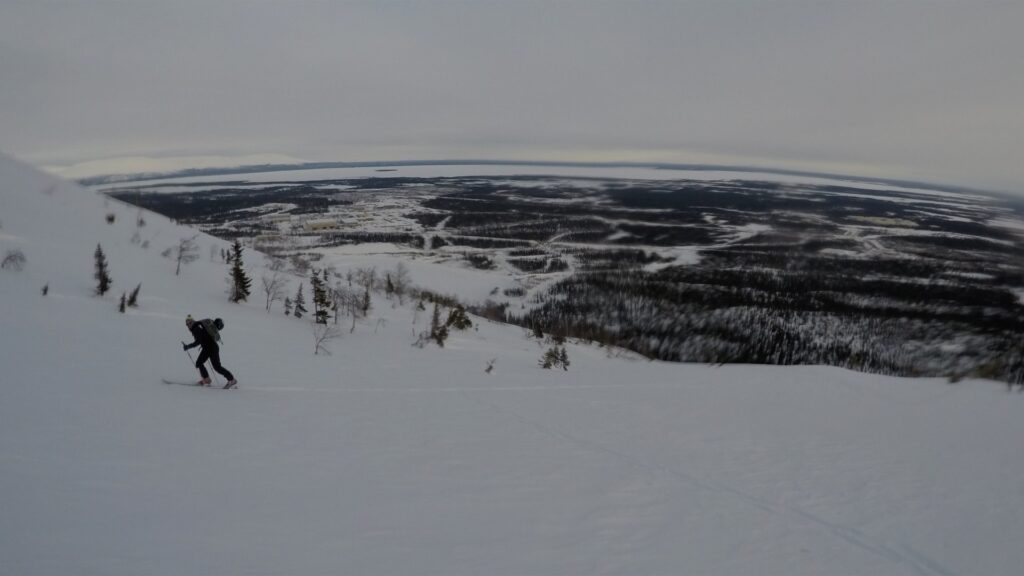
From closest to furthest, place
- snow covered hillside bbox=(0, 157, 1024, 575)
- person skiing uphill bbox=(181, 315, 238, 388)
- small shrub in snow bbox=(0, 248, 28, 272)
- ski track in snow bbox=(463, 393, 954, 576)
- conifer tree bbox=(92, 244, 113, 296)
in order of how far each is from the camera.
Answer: snow covered hillside bbox=(0, 157, 1024, 575)
ski track in snow bbox=(463, 393, 954, 576)
person skiing uphill bbox=(181, 315, 238, 388)
small shrub in snow bbox=(0, 248, 28, 272)
conifer tree bbox=(92, 244, 113, 296)

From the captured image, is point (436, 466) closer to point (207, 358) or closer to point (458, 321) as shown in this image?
point (207, 358)

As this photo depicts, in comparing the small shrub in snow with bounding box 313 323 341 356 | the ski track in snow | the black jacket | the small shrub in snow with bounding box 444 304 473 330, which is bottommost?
the small shrub in snow with bounding box 444 304 473 330

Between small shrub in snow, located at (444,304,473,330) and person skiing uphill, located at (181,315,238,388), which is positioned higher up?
person skiing uphill, located at (181,315,238,388)

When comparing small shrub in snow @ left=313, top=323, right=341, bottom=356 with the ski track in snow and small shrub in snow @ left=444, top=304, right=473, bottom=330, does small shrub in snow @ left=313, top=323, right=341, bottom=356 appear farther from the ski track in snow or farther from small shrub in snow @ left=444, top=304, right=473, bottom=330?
the ski track in snow

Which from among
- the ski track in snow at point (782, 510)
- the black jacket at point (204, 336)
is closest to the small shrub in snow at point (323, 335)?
the black jacket at point (204, 336)

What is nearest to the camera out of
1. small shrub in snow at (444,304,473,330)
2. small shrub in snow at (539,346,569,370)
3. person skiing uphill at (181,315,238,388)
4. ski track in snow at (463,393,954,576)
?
ski track in snow at (463,393,954,576)

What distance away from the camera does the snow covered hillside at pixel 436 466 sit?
12.5 feet

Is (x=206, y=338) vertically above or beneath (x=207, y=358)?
above

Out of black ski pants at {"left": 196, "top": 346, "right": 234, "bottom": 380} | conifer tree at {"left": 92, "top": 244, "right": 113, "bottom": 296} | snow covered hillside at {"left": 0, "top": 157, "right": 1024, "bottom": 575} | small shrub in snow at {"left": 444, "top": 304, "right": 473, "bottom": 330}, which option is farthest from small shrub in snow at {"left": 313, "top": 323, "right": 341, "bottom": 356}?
small shrub in snow at {"left": 444, "top": 304, "right": 473, "bottom": 330}

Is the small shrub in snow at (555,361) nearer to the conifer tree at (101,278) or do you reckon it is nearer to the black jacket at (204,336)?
the black jacket at (204,336)

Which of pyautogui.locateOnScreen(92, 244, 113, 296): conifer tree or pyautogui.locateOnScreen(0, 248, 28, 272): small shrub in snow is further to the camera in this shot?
pyautogui.locateOnScreen(92, 244, 113, 296): conifer tree

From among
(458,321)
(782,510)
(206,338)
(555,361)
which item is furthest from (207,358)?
(458,321)

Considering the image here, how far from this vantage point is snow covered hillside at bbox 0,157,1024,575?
12.5 ft

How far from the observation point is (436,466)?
575 cm
